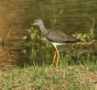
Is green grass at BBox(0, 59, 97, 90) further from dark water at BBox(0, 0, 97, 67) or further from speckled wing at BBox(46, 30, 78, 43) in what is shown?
dark water at BBox(0, 0, 97, 67)

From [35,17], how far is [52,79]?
37.9 feet

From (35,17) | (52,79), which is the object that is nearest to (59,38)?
(52,79)

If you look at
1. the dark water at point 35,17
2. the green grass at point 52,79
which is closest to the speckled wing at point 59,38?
the green grass at point 52,79

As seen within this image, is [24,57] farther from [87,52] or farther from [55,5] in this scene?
[55,5]

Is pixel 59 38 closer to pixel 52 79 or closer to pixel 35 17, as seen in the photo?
pixel 52 79

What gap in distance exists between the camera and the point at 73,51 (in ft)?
45.2

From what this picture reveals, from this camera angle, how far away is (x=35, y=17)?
19.0 m

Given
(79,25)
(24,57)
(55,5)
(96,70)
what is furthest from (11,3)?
(96,70)

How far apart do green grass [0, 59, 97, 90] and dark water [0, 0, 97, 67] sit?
4015 millimetres

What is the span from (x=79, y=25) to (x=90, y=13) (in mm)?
2768

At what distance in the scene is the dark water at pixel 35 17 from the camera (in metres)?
14.6

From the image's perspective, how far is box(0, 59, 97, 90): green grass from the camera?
7317 mm

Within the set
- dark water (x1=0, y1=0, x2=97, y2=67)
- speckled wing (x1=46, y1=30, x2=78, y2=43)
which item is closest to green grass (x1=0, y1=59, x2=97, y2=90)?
speckled wing (x1=46, y1=30, x2=78, y2=43)

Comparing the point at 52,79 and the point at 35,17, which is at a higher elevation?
the point at 52,79
